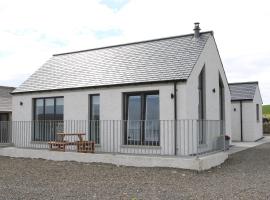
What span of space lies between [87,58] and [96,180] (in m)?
9.83

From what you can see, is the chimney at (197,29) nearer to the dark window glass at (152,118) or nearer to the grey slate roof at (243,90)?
the dark window glass at (152,118)

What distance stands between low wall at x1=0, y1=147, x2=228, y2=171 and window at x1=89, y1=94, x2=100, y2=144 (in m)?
1.40

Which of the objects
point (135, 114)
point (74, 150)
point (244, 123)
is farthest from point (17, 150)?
point (244, 123)

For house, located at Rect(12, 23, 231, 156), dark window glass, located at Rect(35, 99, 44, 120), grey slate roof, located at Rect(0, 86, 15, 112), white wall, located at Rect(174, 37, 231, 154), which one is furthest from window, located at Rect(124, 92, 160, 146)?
Result: grey slate roof, located at Rect(0, 86, 15, 112)

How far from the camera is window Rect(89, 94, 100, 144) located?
15.2 meters

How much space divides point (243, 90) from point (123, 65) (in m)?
13.5

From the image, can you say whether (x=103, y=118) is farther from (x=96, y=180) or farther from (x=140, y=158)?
(x=96, y=180)

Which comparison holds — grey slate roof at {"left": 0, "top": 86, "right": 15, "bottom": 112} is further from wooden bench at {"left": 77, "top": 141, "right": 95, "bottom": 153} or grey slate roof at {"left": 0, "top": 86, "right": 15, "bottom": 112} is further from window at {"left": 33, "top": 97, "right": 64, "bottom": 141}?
wooden bench at {"left": 77, "top": 141, "right": 95, "bottom": 153}

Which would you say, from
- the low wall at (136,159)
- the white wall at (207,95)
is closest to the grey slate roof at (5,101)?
the low wall at (136,159)

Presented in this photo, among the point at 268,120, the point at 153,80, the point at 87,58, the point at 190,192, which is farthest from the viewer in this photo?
the point at 268,120

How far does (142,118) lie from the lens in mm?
14141

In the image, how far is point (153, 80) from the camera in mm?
13594

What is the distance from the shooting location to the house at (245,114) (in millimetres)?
25250

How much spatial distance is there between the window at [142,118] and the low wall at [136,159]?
1229 mm
